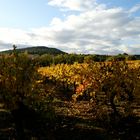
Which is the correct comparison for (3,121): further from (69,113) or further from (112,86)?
(112,86)

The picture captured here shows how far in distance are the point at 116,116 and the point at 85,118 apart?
16.2 feet

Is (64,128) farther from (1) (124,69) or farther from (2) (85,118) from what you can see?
(1) (124,69)

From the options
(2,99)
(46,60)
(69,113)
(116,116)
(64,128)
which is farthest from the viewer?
(46,60)

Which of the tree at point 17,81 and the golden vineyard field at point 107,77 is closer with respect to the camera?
the tree at point 17,81

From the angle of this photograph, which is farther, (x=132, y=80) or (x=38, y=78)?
(x=132, y=80)

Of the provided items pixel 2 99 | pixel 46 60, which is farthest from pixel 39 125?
pixel 46 60

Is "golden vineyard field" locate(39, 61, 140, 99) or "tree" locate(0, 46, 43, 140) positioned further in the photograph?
"golden vineyard field" locate(39, 61, 140, 99)

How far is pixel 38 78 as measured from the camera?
128 feet

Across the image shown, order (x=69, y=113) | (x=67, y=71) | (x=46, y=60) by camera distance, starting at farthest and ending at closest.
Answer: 1. (x=46, y=60)
2. (x=67, y=71)
3. (x=69, y=113)

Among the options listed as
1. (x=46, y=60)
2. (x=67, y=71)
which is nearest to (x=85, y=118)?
(x=67, y=71)

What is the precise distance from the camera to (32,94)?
125ft

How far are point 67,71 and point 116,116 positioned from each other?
4039 cm

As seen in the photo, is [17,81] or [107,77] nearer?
[17,81]

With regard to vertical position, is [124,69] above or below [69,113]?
above
